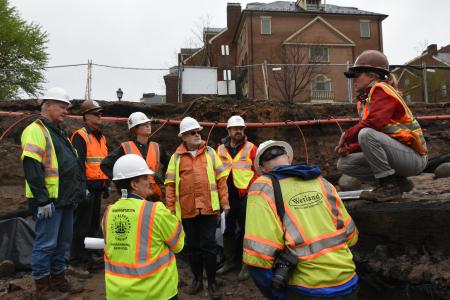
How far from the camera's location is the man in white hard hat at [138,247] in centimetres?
290

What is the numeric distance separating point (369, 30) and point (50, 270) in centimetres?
3894

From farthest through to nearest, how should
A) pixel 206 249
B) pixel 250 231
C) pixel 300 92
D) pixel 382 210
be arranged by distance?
pixel 300 92, pixel 206 249, pixel 382 210, pixel 250 231

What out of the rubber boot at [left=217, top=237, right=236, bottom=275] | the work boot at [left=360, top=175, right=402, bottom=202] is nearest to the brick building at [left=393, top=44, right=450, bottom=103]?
the work boot at [left=360, top=175, right=402, bottom=202]

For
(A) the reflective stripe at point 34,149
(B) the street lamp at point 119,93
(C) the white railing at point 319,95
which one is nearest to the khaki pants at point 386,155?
(A) the reflective stripe at point 34,149

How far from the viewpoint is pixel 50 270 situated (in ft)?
14.6

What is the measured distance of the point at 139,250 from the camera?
292 centimetres

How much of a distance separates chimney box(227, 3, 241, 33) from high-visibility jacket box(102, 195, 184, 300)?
38312 millimetres

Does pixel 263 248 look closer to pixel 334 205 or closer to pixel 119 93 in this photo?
pixel 334 205

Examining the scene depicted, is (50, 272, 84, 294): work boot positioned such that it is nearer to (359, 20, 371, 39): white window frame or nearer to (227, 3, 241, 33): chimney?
(227, 3, 241, 33): chimney

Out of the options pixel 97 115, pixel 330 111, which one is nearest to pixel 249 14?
pixel 330 111

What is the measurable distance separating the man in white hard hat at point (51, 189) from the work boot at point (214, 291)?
1563mm

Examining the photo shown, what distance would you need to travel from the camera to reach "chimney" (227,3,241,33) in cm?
3912

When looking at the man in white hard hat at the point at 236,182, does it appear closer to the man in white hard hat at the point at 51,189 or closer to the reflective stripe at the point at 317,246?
the man in white hard hat at the point at 51,189

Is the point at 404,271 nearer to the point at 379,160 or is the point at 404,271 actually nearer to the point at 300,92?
the point at 379,160
